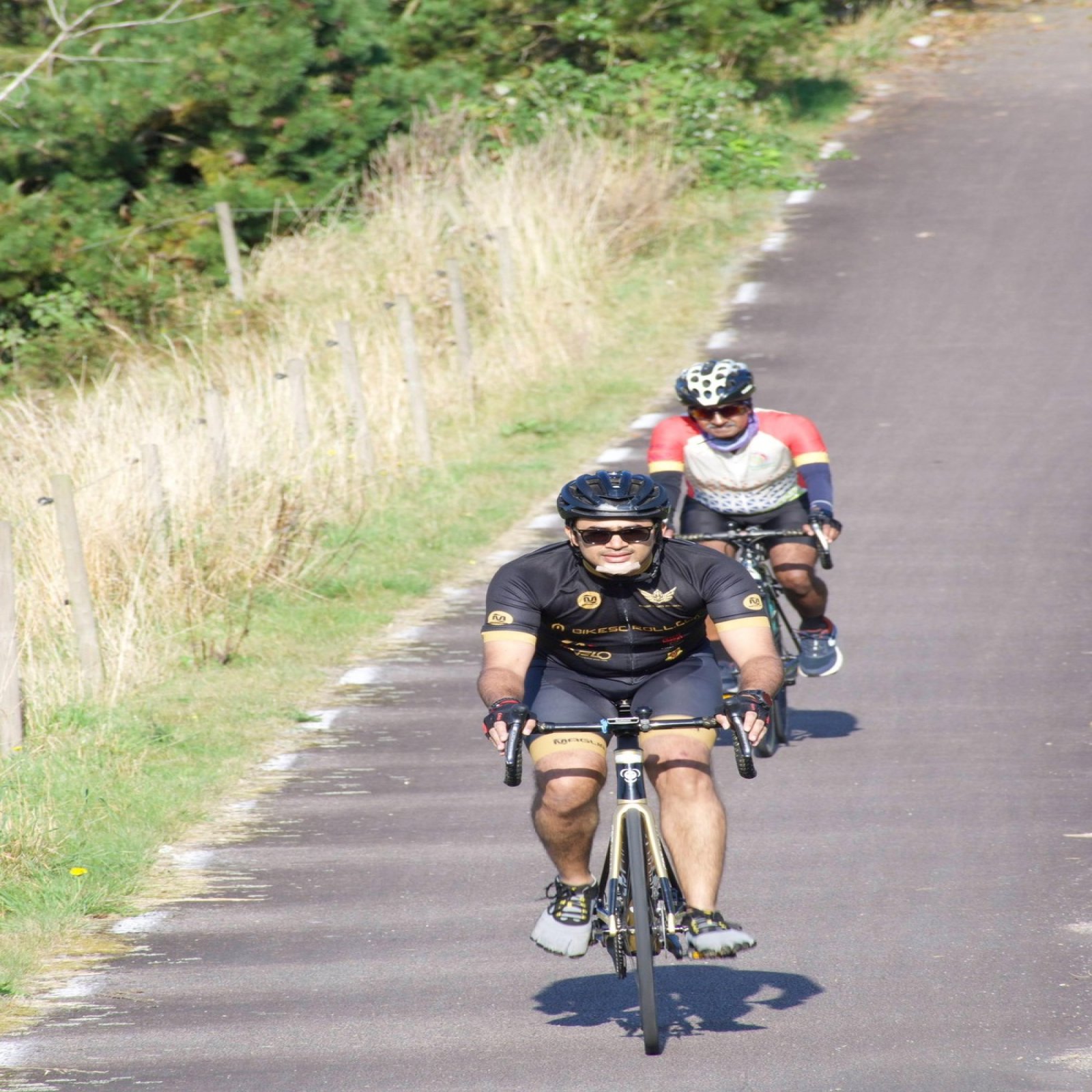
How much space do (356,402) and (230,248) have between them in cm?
760

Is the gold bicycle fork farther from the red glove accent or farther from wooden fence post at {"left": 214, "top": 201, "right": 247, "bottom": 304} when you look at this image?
wooden fence post at {"left": 214, "top": 201, "right": 247, "bottom": 304}

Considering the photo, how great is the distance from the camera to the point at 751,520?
34.8 ft

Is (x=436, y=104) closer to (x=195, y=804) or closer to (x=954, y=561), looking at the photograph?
(x=954, y=561)

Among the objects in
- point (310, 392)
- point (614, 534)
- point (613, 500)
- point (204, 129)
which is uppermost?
point (613, 500)

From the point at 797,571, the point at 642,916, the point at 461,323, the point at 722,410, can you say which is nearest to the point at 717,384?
the point at 722,410

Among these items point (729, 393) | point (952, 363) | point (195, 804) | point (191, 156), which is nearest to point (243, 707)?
point (195, 804)

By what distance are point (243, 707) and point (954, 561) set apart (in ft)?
18.4

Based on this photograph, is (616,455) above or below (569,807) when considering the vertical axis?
below

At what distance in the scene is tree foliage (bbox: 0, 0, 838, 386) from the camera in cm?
2383

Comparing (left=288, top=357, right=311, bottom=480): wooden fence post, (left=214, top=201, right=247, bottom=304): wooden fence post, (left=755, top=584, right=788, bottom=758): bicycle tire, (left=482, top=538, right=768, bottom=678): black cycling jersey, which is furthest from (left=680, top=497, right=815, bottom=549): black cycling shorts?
(left=214, top=201, right=247, bottom=304): wooden fence post

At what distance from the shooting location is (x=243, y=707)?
37.6 ft

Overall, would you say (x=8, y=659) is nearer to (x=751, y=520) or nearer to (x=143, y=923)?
(x=143, y=923)

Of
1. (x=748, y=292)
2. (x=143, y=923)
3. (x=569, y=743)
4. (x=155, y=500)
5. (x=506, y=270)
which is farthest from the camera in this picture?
(x=748, y=292)

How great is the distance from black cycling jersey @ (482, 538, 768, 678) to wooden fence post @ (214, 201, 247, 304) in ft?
57.4
